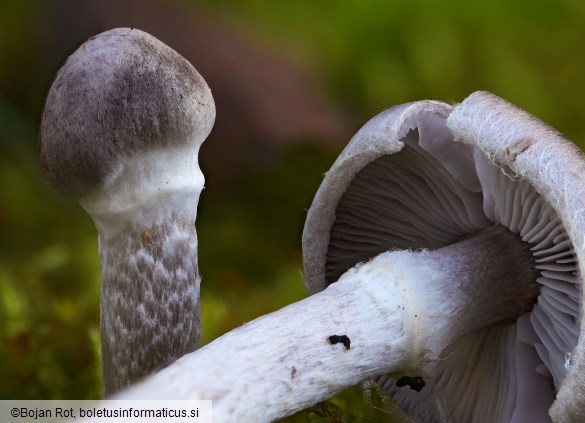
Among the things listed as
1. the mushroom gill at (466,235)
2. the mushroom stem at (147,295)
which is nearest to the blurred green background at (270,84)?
the mushroom gill at (466,235)

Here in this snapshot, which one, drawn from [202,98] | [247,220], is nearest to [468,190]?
[202,98]

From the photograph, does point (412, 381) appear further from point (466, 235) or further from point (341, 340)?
point (466, 235)

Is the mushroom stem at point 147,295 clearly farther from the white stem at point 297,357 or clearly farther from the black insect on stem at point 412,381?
the black insect on stem at point 412,381

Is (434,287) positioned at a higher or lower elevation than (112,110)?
lower

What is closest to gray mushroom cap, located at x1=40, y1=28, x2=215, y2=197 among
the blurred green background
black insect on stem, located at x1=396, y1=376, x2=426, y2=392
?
black insect on stem, located at x1=396, y1=376, x2=426, y2=392

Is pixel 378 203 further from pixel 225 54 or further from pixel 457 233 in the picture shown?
pixel 225 54

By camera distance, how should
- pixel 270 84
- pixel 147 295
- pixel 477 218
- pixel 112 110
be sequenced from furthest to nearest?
pixel 270 84 → pixel 477 218 → pixel 147 295 → pixel 112 110

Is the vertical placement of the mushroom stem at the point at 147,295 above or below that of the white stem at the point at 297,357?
above
